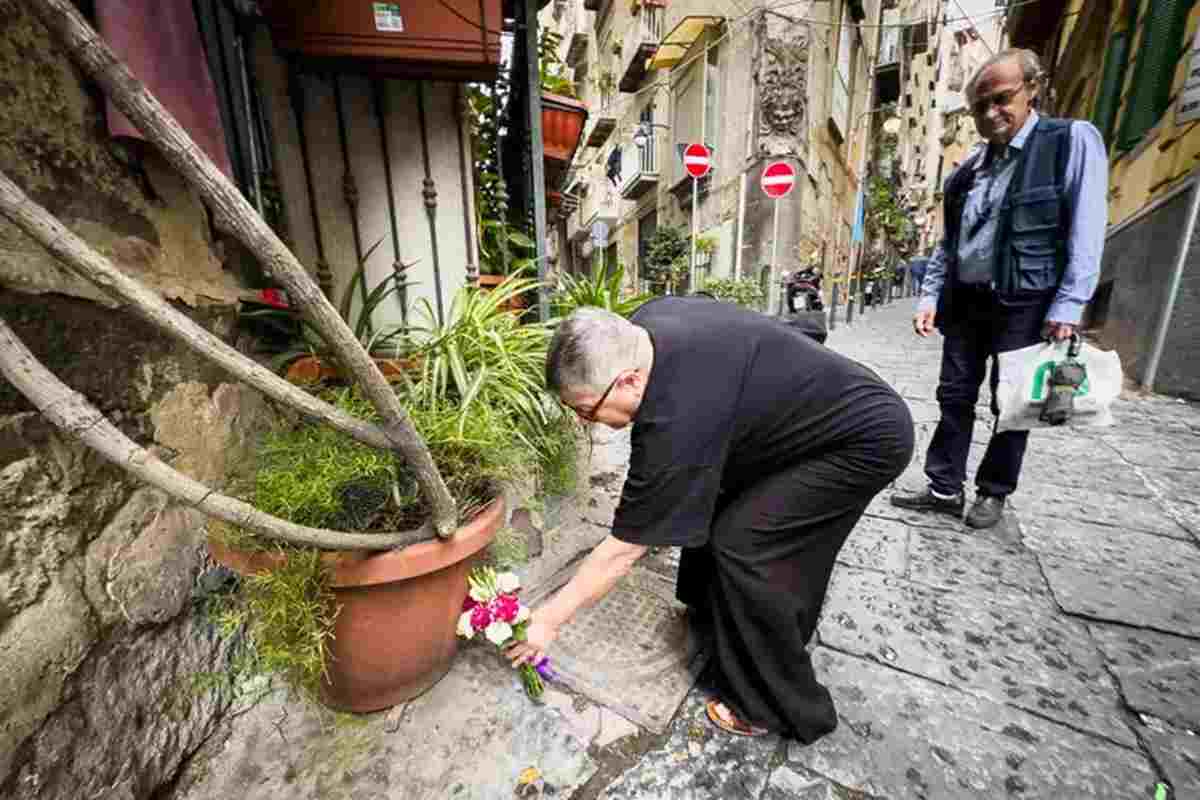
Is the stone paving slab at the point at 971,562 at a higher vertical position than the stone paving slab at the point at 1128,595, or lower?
lower

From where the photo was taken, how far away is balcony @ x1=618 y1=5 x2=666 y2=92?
11.9m

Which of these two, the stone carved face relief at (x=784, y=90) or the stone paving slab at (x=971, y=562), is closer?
the stone paving slab at (x=971, y=562)

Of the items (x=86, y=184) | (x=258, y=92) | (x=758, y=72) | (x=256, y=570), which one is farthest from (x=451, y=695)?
(x=758, y=72)

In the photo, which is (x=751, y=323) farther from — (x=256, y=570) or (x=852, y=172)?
(x=852, y=172)

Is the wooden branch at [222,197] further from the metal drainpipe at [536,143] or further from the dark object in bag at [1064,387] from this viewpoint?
the dark object in bag at [1064,387]

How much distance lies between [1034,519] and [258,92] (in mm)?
3638

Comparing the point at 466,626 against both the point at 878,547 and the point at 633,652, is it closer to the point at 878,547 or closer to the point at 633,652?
the point at 633,652

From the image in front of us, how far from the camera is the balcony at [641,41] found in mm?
11914

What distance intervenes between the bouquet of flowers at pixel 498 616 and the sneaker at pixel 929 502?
6.04 ft

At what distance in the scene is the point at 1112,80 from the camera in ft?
17.3

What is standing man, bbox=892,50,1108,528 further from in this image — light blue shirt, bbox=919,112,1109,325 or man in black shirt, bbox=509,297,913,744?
man in black shirt, bbox=509,297,913,744

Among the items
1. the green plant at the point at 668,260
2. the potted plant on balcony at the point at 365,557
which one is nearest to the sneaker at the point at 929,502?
the potted plant on balcony at the point at 365,557

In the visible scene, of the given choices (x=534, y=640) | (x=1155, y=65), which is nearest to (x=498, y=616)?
(x=534, y=640)

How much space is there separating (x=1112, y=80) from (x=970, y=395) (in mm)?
6076
